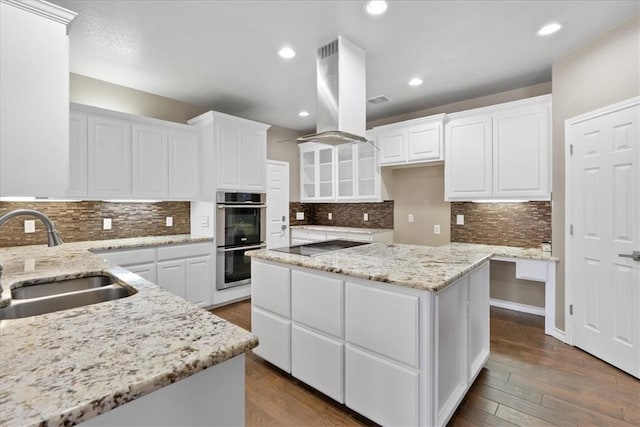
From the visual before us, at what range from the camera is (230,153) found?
389cm

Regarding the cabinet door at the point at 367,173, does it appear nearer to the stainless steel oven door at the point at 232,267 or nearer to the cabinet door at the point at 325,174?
the cabinet door at the point at 325,174

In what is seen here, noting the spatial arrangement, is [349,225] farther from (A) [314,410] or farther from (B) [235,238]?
(A) [314,410]

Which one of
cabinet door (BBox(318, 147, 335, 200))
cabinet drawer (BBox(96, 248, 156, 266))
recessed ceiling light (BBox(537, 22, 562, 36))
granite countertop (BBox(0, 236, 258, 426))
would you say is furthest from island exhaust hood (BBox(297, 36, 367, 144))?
cabinet door (BBox(318, 147, 335, 200))

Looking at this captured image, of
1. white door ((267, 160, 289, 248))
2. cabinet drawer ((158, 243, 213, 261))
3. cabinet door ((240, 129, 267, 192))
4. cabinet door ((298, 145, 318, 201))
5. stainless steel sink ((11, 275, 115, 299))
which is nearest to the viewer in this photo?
stainless steel sink ((11, 275, 115, 299))

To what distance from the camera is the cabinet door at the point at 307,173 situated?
5.57 meters

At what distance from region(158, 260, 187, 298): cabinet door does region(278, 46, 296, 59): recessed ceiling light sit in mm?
2527

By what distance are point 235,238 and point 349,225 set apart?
7.33ft

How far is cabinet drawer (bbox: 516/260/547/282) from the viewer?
10.0 ft

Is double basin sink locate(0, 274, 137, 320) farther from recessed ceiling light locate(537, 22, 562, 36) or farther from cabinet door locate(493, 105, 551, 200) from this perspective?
cabinet door locate(493, 105, 551, 200)

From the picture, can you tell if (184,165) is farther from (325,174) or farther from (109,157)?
(325,174)

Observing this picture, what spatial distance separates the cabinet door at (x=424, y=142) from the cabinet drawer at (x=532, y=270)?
5.12ft

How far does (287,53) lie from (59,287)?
8.26ft

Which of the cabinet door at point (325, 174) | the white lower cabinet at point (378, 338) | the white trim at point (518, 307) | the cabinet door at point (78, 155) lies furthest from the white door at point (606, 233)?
the cabinet door at point (78, 155)

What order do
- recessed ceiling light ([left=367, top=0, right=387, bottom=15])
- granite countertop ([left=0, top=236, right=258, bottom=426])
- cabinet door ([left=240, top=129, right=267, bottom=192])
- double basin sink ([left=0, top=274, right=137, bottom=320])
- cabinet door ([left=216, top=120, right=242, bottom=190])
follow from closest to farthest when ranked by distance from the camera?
granite countertop ([left=0, top=236, right=258, bottom=426]), double basin sink ([left=0, top=274, right=137, bottom=320]), recessed ceiling light ([left=367, top=0, right=387, bottom=15]), cabinet door ([left=216, top=120, right=242, bottom=190]), cabinet door ([left=240, top=129, right=267, bottom=192])
